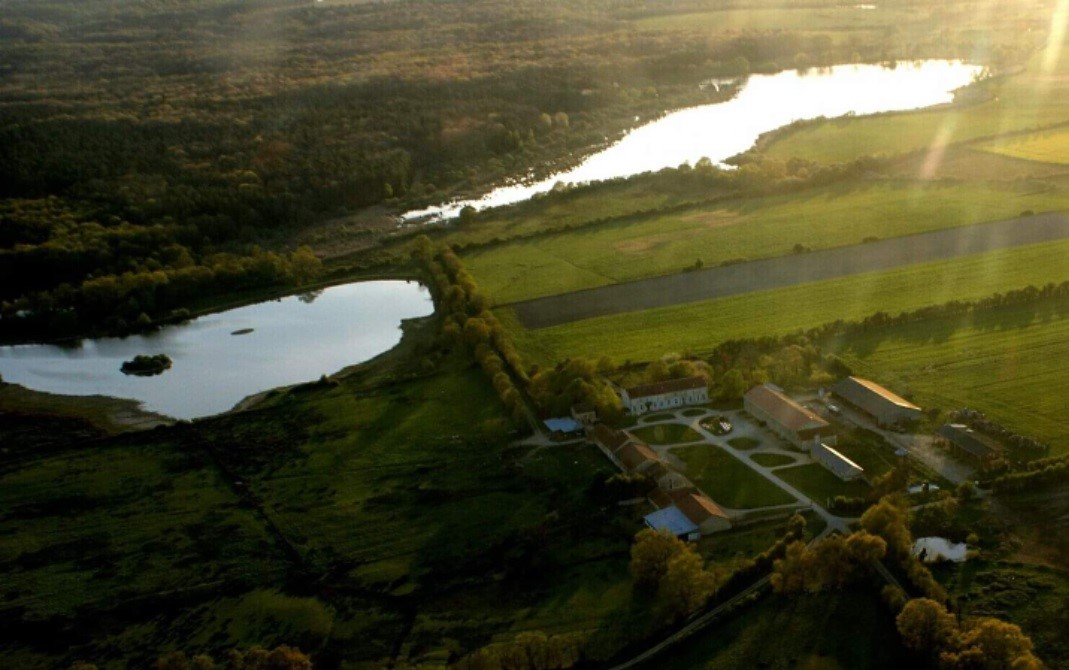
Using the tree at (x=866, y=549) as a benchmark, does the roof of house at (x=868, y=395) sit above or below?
below

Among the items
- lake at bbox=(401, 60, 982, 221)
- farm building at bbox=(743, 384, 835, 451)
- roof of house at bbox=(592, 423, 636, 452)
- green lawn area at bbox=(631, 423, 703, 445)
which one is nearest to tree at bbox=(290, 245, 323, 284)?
lake at bbox=(401, 60, 982, 221)

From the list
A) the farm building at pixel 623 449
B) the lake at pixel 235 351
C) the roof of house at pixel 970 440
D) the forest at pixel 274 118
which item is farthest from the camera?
the forest at pixel 274 118

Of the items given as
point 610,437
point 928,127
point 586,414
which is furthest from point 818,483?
point 928,127

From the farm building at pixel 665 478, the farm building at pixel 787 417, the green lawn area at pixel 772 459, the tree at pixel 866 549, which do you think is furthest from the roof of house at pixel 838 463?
the tree at pixel 866 549

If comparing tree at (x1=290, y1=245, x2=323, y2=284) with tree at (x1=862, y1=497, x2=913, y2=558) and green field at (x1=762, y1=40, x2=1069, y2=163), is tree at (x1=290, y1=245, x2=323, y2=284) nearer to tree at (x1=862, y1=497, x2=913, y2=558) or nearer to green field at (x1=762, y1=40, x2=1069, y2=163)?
green field at (x1=762, y1=40, x2=1069, y2=163)

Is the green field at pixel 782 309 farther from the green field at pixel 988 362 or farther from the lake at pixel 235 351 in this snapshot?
the lake at pixel 235 351

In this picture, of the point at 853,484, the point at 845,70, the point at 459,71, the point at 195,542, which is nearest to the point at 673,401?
the point at 853,484

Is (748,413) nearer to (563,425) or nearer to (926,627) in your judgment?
(563,425)
